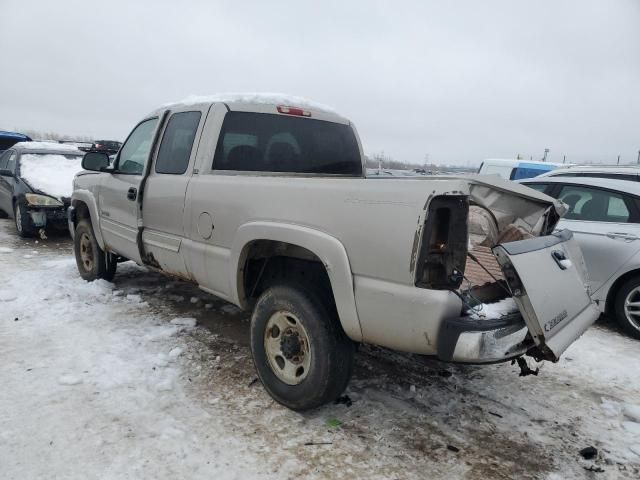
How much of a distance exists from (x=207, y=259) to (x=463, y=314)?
194 cm

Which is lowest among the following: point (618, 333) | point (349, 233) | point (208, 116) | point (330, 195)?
point (618, 333)

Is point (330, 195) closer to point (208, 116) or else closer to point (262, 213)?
point (262, 213)

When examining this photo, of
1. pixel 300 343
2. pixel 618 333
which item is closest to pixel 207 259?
pixel 300 343

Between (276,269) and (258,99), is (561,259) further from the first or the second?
(258,99)

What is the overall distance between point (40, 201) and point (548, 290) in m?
8.45

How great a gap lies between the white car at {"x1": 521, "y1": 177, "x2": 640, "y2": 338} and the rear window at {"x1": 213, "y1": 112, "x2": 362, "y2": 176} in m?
2.74

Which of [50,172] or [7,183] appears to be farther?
[7,183]

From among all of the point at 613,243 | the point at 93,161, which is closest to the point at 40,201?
the point at 93,161

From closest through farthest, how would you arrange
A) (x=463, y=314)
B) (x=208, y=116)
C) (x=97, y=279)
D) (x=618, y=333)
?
(x=463, y=314)
(x=208, y=116)
(x=618, y=333)
(x=97, y=279)

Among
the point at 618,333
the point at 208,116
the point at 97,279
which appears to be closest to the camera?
the point at 208,116

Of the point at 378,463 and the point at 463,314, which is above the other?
A: the point at 463,314

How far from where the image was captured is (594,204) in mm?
5012

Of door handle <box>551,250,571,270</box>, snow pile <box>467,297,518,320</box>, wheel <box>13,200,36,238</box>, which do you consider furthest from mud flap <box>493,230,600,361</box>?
wheel <box>13,200,36,238</box>

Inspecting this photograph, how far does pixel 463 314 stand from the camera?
2.22 m
